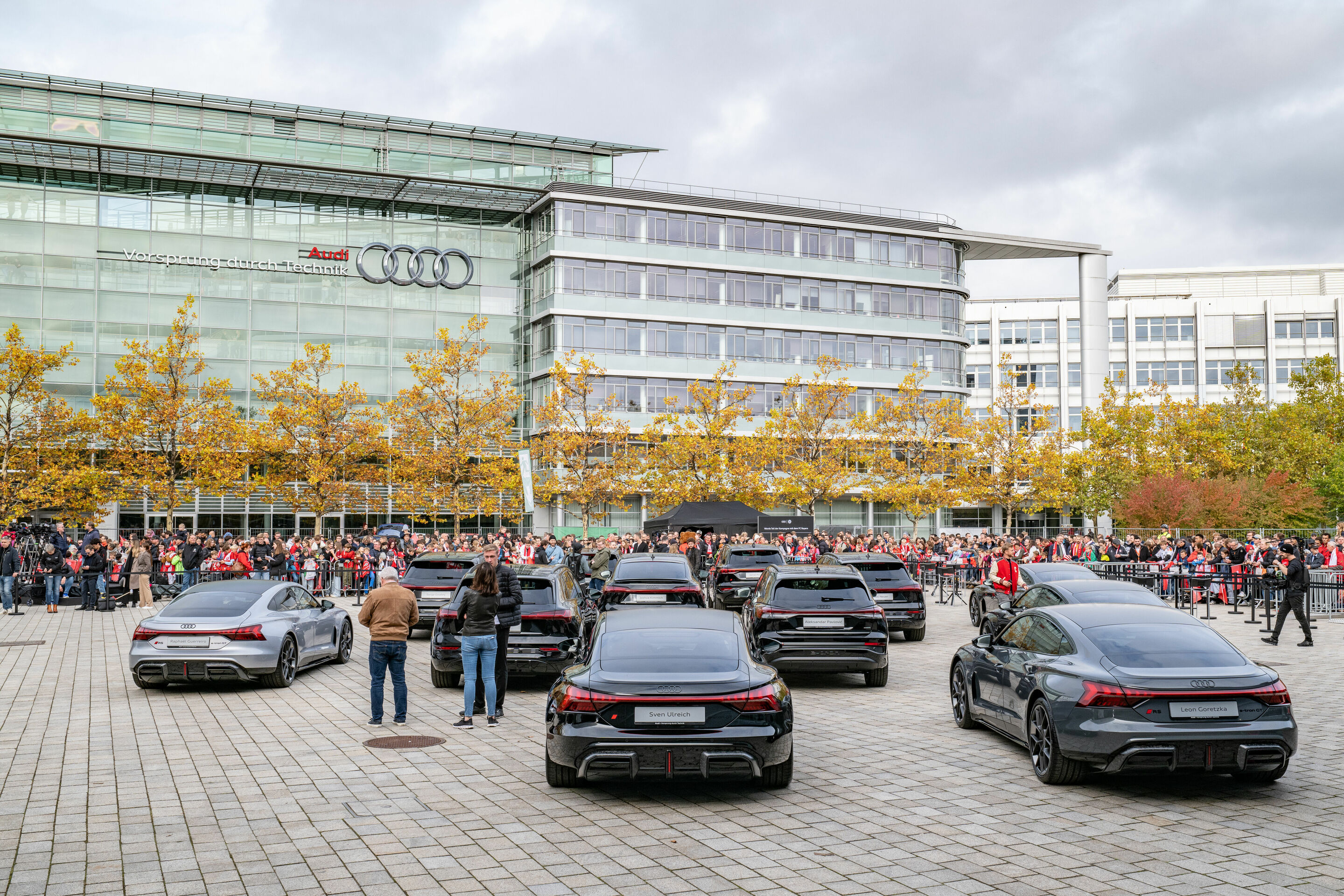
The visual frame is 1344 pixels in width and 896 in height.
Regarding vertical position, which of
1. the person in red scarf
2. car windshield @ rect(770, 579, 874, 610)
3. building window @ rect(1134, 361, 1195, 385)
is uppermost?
building window @ rect(1134, 361, 1195, 385)

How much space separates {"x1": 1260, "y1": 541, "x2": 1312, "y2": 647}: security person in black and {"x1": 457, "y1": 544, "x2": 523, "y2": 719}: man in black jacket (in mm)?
13043

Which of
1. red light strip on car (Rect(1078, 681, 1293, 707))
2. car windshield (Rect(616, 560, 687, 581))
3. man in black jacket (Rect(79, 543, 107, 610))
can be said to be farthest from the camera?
man in black jacket (Rect(79, 543, 107, 610))

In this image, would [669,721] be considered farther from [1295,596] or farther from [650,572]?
[1295,596]

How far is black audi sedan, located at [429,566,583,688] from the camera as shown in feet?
42.4

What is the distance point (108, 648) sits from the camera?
17.7 metres

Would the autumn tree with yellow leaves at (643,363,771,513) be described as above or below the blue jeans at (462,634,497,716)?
above

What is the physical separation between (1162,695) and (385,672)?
23.4ft

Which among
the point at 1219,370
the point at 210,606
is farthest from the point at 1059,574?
the point at 1219,370

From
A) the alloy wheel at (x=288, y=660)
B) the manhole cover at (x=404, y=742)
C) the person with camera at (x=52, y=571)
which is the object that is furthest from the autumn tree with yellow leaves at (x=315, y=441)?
the manhole cover at (x=404, y=742)

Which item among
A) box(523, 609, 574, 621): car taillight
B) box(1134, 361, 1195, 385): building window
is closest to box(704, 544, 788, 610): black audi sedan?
box(523, 609, 574, 621): car taillight

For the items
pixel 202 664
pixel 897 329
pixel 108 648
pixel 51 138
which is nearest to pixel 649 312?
pixel 897 329

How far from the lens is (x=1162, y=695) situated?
7703 millimetres

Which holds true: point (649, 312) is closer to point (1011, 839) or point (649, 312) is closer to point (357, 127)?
point (357, 127)

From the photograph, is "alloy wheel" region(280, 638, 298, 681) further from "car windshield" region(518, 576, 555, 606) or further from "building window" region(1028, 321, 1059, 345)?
"building window" region(1028, 321, 1059, 345)
